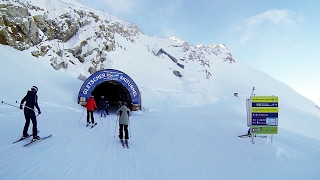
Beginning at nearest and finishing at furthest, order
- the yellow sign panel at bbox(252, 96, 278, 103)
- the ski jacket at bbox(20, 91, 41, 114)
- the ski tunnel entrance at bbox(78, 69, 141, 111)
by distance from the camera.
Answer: the ski jacket at bbox(20, 91, 41, 114) → the yellow sign panel at bbox(252, 96, 278, 103) → the ski tunnel entrance at bbox(78, 69, 141, 111)

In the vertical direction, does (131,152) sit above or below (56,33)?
below

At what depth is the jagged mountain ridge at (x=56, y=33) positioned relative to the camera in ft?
62.5

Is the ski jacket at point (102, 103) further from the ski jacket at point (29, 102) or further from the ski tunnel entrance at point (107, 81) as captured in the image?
the ski jacket at point (29, 102)

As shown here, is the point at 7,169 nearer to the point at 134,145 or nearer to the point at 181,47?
the point at 134,145

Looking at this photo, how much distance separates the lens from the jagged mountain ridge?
62.5 feet

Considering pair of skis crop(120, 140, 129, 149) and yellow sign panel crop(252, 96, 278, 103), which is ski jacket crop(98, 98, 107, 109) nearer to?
pair of skis crop(120, 140, 129, 149)

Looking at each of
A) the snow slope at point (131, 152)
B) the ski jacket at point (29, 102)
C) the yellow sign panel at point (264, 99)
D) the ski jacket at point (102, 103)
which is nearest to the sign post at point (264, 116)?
the yellow sign panel at point (264, 99)

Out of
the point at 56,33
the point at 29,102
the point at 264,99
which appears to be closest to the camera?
the point at 29,102

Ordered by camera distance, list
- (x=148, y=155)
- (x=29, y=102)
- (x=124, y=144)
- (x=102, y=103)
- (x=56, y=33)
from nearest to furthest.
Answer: (x=148, y=155), (x=29, y=102), (x=124, y=144), (x=102, y=103), (x=56, y=33)

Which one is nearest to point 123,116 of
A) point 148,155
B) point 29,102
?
point 148,155

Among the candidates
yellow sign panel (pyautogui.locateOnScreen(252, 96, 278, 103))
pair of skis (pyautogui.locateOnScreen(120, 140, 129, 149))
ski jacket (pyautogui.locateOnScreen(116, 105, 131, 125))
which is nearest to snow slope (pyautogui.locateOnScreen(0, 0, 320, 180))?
pair of skis (pyautogui.locateOnScreen(120, 140, 129, 149))

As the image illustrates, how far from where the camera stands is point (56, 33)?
24.0 metres

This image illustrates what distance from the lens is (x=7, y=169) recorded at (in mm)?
4664

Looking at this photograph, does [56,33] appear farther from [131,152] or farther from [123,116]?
[131,152]
